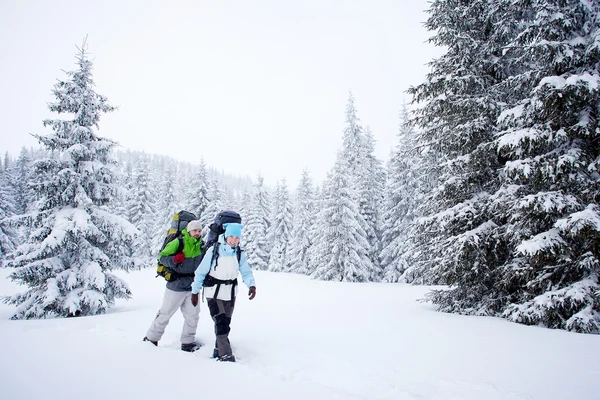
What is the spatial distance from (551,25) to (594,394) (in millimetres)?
7806

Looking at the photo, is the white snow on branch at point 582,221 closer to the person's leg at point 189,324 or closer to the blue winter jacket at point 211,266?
the blue winter jacket at point 211,266

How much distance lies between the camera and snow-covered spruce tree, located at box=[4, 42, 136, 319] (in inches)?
405

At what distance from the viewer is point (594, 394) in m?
4.04

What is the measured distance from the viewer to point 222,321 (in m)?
5.11

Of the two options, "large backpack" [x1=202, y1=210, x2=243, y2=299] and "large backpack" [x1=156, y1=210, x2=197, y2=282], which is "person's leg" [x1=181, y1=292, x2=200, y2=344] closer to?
"large backpack" [x1=156, y1=210, x2=197, y2=282]

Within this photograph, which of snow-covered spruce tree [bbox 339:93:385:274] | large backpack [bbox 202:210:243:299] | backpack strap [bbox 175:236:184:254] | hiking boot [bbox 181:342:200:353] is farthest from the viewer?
snow-covered spruce tree [bbox 339:93:385:274]

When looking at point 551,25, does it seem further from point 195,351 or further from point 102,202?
point 102,202

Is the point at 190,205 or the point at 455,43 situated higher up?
the point at 455,43

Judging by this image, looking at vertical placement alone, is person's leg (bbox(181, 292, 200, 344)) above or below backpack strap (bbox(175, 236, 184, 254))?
below

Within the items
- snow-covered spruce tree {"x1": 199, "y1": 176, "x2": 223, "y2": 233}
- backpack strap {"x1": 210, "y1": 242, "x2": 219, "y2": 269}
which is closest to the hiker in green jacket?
backpack strap {"x1": 210, "y1": 242, "x2": 219, "y2": 269}

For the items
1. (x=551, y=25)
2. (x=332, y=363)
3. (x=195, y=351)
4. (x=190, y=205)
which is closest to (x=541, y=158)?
(x=551, y=25)

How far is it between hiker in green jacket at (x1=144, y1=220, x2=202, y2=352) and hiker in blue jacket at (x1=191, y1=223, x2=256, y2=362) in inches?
25.0

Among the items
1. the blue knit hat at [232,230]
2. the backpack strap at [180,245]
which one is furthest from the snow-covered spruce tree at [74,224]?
the blue knit hat at [232,230]

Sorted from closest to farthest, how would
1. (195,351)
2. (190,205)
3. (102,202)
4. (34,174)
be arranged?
(195,351)
(34,174)
(102,202)
(190,205)
